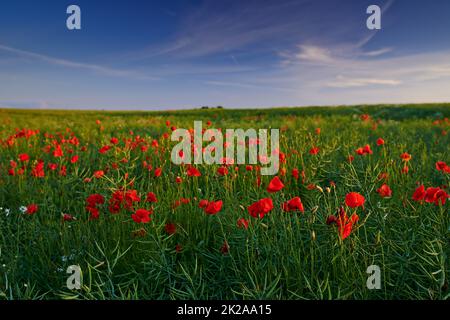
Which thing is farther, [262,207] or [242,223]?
[242,223]

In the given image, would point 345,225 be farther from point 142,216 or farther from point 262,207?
point 142,216

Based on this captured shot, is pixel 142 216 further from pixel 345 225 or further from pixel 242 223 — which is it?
pixel 345 225

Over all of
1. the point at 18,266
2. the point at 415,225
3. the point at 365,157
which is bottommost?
the point at 18,266

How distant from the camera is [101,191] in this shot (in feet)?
10.4

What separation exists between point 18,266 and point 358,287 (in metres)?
2.07

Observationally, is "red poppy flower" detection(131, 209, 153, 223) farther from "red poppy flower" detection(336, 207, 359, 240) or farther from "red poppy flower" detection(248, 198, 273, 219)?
"red poppy flower" detection(336, 207, 359, 240)

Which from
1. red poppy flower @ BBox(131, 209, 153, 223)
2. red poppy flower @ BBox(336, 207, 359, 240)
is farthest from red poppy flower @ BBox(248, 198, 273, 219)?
red poppy flower @ BBox(131, 209, 153, 223)

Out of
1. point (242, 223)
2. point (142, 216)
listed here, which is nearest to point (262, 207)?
point (242, 223)

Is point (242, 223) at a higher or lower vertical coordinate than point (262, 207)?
lower
